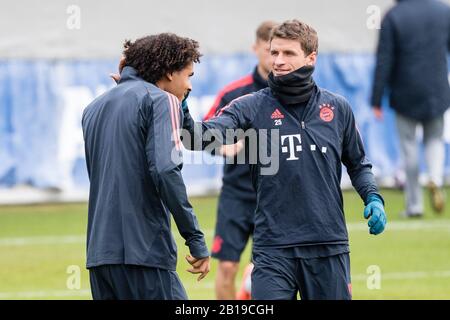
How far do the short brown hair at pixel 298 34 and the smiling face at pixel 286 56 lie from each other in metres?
0.02

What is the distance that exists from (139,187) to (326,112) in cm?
130

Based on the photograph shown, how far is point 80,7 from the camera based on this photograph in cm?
1738

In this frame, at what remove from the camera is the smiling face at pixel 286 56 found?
6.70 meters

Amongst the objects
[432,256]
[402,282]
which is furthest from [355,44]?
[402,282]

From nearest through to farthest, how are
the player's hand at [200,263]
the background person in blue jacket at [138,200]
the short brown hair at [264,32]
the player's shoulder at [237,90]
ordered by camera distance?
the background person in blue jacket at [138,200] → the player's hand at [200,263] → the player's shoulder at [237,90] → the short brown hair at [264,32]

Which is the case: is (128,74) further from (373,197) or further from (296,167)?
(373,197)

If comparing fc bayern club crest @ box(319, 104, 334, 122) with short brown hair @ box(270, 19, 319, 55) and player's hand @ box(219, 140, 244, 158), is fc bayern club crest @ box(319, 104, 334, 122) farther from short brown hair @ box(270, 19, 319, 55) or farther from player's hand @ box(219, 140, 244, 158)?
player's hand @ box(219, 140, 244, 158)

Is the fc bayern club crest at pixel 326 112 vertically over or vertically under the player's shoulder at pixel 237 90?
under

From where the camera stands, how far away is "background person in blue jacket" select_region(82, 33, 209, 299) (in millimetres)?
6066

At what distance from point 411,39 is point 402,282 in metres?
4.61

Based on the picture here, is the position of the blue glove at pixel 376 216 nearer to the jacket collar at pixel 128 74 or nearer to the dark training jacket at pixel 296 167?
the dark training jacket at pixel 296 167

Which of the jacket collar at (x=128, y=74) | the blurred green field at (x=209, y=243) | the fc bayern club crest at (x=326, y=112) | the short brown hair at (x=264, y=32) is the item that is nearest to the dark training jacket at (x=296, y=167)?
the fc bayern club crest at (x=326, y=112)

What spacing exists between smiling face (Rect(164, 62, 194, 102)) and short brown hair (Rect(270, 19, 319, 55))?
2.15 ft

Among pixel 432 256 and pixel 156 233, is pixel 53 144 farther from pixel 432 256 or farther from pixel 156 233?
pixel 156 233
